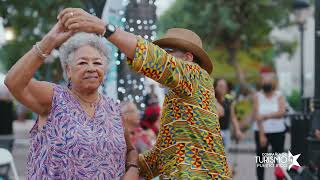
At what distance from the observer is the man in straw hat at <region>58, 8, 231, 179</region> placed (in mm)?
2826

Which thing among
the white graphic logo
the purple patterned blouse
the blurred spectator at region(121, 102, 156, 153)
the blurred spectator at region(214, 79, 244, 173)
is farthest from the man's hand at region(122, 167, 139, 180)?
the blurred spectator at region(214, 79, 244, 173)

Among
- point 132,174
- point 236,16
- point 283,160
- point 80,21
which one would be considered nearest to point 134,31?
point 283,160

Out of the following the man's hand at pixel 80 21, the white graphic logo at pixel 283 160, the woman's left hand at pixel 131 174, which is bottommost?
the white graphic logo at pixel 283 160

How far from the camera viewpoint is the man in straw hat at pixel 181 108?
283 cm

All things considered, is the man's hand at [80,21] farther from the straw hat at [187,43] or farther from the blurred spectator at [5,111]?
the blurred spectator at [5,111]

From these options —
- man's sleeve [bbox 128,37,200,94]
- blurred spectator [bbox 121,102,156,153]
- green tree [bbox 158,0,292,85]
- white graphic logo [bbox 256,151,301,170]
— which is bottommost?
white graphic logo [bbox 256,151,301,170]

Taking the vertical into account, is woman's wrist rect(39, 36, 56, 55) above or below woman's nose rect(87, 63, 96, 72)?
above

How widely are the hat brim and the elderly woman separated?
315 mm

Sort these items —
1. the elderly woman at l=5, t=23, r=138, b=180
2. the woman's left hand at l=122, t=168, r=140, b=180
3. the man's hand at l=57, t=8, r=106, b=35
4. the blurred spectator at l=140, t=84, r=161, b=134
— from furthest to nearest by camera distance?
the blurred spectator at l=140, t=84, r=161, b=134
the woman's left hand at l=122, t=168, r=140, b=180
the elderly woman at l=5, t=23, r=138, b=180
the man's hand at l=57, t=8, r=106, b=35

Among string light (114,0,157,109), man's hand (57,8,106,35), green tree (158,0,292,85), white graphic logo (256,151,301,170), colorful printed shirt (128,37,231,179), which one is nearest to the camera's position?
man's hand (57,8,106,35)

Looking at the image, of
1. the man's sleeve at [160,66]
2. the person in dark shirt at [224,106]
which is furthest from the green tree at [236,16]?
the man's sleeve at [160,66]

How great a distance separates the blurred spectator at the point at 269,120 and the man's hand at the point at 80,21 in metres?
6.12

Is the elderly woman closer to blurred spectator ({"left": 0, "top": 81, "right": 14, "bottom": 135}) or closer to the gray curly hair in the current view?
the gray curly hair

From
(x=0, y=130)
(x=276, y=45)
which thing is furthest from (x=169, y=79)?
(x=276, y=45)
